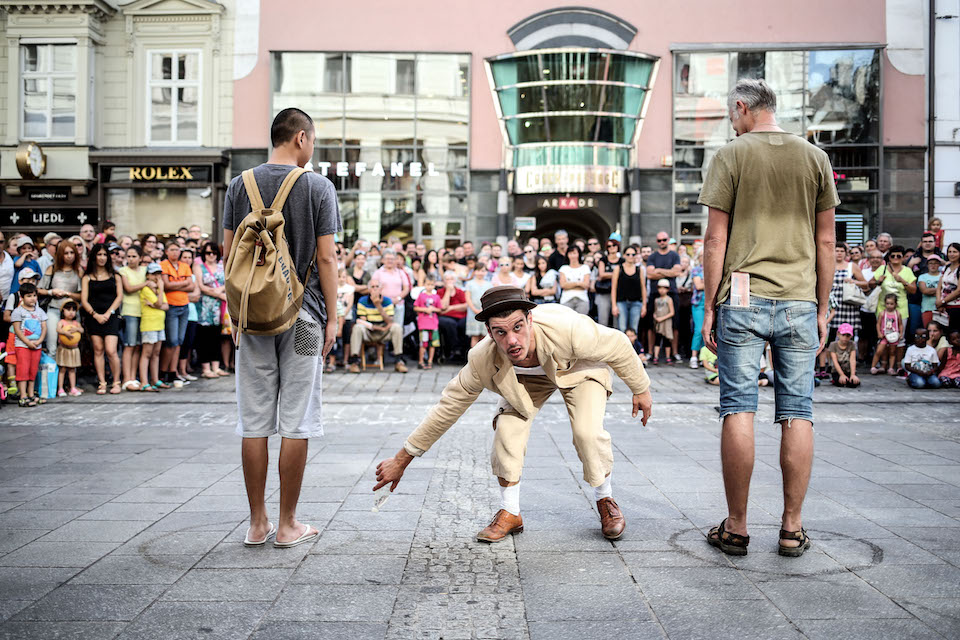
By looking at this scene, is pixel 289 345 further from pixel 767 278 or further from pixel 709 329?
pixel 767 278

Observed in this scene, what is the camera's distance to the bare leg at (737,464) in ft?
12.6

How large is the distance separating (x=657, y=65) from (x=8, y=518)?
852 inches

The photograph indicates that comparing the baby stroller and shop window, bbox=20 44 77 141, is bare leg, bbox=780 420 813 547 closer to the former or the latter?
the baby stroller

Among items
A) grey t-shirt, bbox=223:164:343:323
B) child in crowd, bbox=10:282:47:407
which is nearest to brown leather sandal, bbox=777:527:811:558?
grey t-shirt, bbox=223:164:343:323

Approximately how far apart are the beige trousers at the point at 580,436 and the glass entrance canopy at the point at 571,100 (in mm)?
19944

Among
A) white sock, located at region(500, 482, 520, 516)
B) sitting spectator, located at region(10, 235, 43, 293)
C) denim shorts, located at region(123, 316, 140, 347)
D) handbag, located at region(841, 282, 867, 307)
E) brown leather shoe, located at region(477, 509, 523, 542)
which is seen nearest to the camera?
brown leather shoe, located at region(477, 509, 523, 542)

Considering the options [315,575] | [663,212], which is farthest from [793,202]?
[663,212]

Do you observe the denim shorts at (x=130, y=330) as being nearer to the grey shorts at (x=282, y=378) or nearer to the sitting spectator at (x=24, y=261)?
the sitting spectator at (x=24, y=261)

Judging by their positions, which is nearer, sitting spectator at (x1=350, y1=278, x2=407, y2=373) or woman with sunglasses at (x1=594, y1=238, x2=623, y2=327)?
sitting spectator at (x1=350, y1=278, x2=407, y2=373)

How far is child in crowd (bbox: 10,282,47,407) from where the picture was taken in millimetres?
9617

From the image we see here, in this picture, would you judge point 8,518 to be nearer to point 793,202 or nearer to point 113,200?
point 793,202

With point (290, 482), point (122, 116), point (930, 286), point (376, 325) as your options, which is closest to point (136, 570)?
point (290, 482)

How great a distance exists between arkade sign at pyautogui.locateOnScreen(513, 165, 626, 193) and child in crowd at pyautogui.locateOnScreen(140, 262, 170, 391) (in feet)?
45.4

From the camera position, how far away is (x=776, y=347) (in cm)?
398
